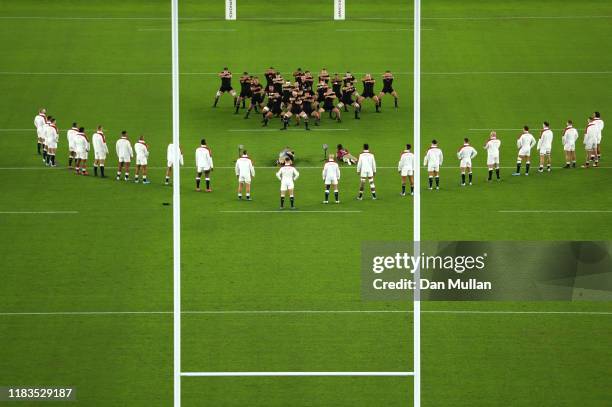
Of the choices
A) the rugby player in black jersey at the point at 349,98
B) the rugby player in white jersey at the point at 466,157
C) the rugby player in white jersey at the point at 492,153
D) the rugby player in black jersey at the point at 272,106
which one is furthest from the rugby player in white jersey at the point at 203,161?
the rugby player in black jersey at the point at 349,98

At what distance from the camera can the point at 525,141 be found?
3409 cm

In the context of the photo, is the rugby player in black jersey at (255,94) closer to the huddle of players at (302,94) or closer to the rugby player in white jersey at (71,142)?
the huddle of players at (302,94)

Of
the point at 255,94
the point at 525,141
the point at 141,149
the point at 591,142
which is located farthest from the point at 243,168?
the point at 591,142

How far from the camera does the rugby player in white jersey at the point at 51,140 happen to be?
3503 cm

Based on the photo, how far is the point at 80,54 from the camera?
45.5 meters

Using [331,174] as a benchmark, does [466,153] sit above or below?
above

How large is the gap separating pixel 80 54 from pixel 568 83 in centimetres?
1466

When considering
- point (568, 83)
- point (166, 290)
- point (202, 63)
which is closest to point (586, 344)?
point (166, 290)

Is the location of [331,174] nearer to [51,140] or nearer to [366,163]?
[366,163]

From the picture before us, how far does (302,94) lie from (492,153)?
20.8 feet

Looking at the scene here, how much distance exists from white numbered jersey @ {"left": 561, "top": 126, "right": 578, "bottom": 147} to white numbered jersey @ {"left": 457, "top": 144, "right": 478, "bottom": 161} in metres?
2.60

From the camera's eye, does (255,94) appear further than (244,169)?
Yes

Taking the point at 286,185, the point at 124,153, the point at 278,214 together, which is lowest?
the point at 278,214

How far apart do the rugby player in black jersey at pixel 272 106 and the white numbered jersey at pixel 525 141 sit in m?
7.10
